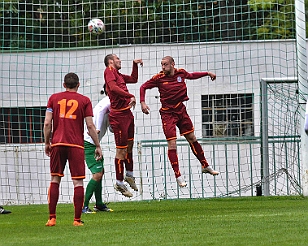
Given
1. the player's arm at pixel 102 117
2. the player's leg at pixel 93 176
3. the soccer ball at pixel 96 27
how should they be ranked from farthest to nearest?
1. the soccer ball at pixel 96 27
2. the player's arm at pixel 102 117
3. the player's leg at pixel 93 176

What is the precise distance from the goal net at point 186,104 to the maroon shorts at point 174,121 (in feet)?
16.2

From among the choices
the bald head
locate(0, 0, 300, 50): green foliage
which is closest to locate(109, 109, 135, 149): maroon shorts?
the bald head

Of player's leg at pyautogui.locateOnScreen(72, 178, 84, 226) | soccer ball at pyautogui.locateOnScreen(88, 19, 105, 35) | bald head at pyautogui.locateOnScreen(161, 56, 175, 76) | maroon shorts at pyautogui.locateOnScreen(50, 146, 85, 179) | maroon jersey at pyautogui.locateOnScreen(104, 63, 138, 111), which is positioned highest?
soccer ball at pyautogui.locateOnScreen(88, 19, 105, 35)

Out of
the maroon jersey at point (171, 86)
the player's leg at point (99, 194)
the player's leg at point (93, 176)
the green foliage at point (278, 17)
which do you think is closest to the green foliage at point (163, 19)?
the green foliage at point (278, 17)

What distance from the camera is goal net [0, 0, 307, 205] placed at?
65.5ft

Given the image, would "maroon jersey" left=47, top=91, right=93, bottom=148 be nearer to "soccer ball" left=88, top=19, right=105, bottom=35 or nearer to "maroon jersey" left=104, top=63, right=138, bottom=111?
"maroon jersey" left=104, top=63, right=138, bottom=111

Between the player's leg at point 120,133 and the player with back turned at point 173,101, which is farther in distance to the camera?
the player with back turned at point 173,101

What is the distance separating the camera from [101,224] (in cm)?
1074

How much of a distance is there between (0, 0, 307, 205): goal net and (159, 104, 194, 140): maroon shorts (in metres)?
4.94

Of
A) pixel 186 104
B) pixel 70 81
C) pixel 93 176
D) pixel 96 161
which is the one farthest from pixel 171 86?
pixel 186 104

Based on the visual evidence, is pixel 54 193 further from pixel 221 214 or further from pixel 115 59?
pixel 115 59

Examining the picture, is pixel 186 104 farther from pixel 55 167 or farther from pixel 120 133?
pixel 55 167

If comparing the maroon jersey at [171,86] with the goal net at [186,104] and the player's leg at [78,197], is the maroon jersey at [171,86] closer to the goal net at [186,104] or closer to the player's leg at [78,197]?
the player's leg at [78,197]

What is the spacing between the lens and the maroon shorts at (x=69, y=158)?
10320 mm
